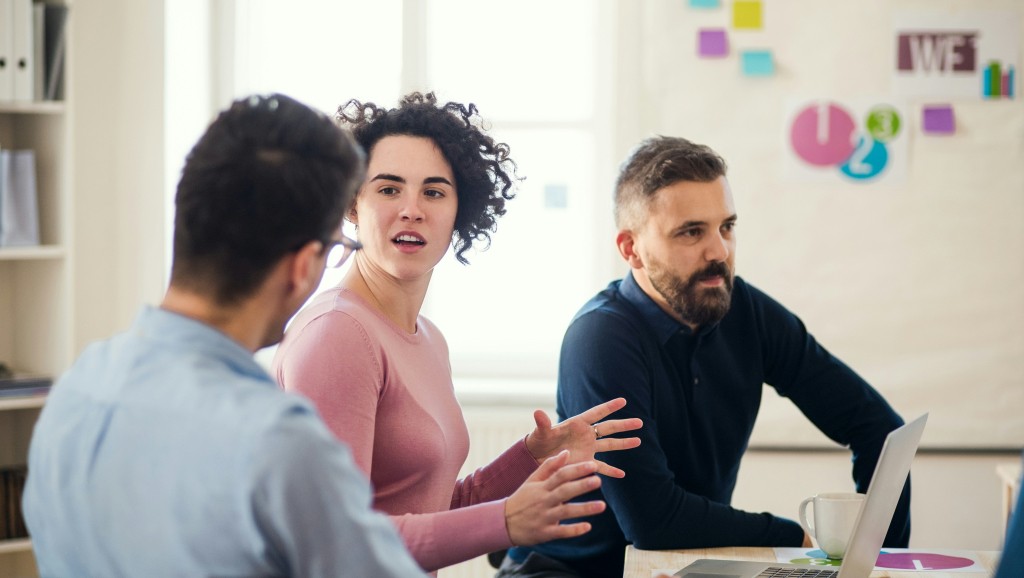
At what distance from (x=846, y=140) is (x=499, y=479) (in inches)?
76.4

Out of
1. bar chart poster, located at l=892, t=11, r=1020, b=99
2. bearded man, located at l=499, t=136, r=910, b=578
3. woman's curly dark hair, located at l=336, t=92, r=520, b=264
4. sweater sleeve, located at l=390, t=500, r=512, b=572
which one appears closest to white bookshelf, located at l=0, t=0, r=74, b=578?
woman's curly dark hair, located at l=336, t=92, r=520, b=264

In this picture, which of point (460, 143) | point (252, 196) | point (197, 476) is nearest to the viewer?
point (197, 476)

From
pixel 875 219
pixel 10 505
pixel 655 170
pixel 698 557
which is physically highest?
pixel 655 170

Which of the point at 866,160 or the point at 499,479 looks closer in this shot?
the point at 499,479

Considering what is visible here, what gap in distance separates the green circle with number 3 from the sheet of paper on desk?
5.57 ft

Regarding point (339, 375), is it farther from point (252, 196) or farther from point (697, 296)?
point (697, 296)

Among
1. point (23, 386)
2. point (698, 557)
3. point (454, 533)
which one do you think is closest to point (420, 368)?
point (454, 533)

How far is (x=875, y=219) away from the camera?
3.25 meters

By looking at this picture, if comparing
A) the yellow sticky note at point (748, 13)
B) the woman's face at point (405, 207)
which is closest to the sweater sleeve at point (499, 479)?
the woman's face at point (405, 207)

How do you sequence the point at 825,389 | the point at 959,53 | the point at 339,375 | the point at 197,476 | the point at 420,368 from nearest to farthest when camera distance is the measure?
the point at 197,476 → the point at 339,375 → the point at 420,368 → the point at 825,389 → the point at 959,53

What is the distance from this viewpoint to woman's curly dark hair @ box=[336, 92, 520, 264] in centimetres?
183

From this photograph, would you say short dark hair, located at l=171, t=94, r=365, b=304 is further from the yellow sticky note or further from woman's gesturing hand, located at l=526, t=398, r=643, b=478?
the yellow sticky note

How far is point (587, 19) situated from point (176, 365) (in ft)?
9.25

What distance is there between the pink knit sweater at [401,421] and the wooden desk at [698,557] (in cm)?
24
